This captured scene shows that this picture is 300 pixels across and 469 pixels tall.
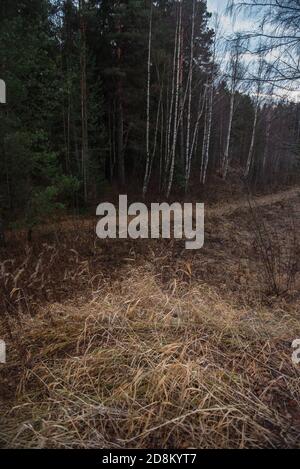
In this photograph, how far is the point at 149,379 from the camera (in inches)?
97.9

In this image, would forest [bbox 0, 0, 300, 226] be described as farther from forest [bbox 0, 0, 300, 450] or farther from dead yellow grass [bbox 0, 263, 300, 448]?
dead yellow grass [bbox 0, 263, 300, 448]

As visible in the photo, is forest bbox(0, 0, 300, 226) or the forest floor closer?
the forest floor

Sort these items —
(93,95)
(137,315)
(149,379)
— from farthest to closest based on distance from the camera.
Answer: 1. (93,95)
2. (137,315)
3. (149,379)

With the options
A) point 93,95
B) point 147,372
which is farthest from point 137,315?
point 93,95

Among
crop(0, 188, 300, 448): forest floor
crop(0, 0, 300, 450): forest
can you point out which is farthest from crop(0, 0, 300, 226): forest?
crop(0, 188, 300, 448): forest floor

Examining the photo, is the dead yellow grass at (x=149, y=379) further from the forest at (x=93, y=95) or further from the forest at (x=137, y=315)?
the forest at (x=93, y=95)

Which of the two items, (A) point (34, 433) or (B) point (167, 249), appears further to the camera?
(B) point (167, 249)

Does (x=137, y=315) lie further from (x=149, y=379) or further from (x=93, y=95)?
(x=93, y=95)

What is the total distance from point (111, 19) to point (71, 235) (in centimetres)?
1264

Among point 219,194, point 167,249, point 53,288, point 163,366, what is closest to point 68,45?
point 219,194

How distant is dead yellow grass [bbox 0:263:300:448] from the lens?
2109 millimetres

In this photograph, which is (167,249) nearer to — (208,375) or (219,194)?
(208,375)
